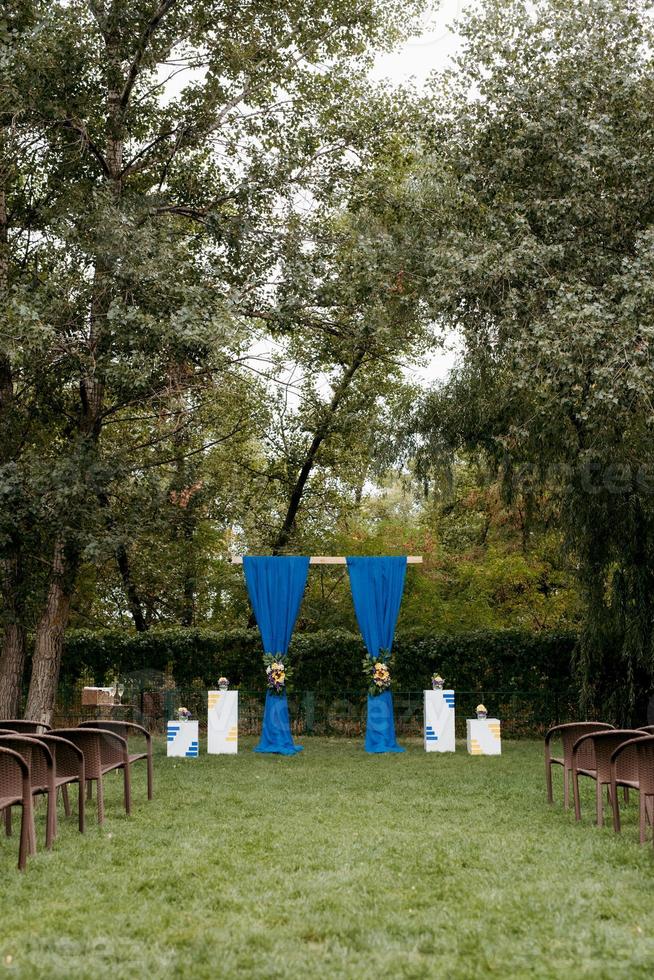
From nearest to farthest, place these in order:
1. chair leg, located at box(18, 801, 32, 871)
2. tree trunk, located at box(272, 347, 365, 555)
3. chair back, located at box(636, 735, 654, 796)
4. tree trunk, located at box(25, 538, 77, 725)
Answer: chair leg, located at box(18, 801, 32, 871)
chair back, located at box(636, 735, 654, 796)
tree trunk, located at box(25, 538, 77, 725)
tree trunk, located at box(272, 347, 365, 555)

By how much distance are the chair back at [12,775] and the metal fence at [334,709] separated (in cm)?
1005

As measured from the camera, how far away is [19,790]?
5.72m

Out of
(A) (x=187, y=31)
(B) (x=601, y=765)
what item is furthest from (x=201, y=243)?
(B) (x=601, y=765)

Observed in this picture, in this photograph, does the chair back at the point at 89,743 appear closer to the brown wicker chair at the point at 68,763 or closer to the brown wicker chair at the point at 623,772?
the brown wicker chair at the point at 68,763

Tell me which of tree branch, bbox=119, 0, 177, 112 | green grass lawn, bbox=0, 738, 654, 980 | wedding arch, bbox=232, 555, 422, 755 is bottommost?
green grass lawn, bbox=0, 738, 654, 980

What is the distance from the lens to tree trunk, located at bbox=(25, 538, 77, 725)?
12.5 metres

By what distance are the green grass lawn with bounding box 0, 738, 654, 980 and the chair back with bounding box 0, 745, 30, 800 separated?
374mm

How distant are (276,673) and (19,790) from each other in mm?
7648

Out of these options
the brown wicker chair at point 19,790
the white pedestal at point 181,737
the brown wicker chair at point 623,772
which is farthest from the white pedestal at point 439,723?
the brown wicker chair at point 19,790

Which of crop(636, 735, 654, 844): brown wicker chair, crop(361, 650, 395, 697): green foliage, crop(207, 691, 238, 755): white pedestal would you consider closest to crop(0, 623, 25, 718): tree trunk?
crop(207, 691, 238, 755): white pedestal

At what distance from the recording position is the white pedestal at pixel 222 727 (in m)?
12.9

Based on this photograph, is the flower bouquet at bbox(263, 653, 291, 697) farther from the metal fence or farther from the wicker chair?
the wicker chair

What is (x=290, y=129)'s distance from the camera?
13352 mm

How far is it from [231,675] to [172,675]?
3.41ft
